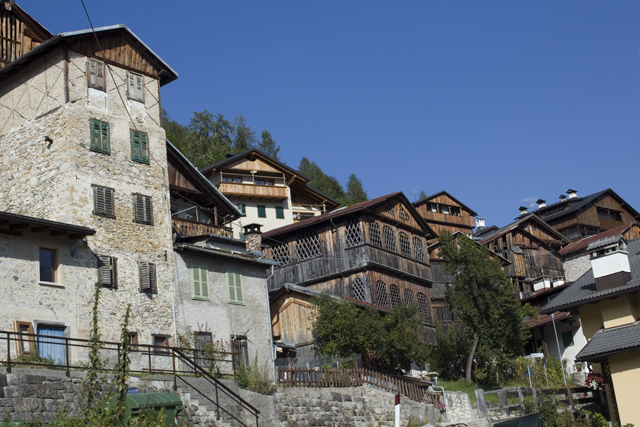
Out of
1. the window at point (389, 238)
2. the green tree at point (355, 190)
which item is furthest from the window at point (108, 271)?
the green tree at point (355, 190)

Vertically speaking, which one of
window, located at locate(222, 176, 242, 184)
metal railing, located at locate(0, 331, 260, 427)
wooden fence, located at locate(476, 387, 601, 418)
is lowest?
wooden fence, located at locate(476, 387, 601, 418)

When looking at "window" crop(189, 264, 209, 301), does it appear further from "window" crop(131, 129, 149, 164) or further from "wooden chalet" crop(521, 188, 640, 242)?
"wooden chalet" crop(521, 188, 640, 242)

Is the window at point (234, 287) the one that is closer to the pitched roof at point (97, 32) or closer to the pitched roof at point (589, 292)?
the pitched roof at point (97, 32)

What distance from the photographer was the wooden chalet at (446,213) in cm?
6819

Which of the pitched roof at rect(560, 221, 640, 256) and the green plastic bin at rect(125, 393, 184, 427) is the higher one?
the pitched roof at rect(560, 221, 640, 256)

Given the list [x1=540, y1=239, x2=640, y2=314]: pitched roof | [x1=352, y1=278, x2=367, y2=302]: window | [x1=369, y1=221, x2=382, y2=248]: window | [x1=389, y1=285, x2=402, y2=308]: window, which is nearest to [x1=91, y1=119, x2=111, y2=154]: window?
[x1=352, y1=278, x2=367, y2=302]: window

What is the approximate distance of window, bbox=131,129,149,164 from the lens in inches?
1096

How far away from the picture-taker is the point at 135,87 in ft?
95.0

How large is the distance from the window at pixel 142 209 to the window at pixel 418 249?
1813 cm

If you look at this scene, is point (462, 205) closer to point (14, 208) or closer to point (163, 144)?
point (163, 144)

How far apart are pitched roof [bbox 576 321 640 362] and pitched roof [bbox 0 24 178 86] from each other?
19.5 metres

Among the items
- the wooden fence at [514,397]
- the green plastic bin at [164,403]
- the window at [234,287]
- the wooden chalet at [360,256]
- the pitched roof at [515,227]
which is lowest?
the wooden fence at [514,397]

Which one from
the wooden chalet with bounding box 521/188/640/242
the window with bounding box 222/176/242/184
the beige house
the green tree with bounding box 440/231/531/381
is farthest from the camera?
the wooden chalet with bounding box 521/188/640/242

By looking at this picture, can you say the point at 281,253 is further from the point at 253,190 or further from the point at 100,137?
the point at 253,190
